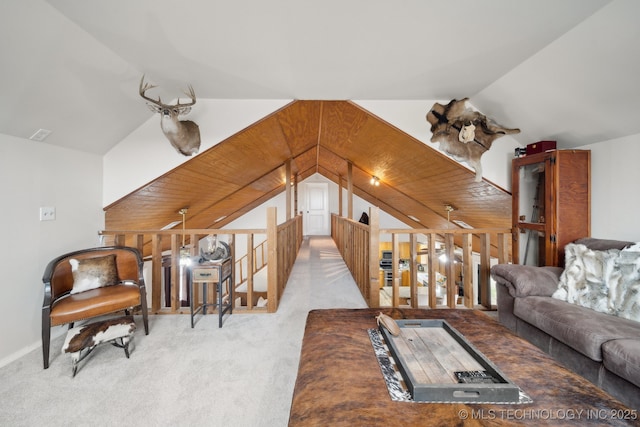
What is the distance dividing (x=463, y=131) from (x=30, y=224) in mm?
3835

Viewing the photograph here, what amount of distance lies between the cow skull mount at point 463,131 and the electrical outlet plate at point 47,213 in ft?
11.8

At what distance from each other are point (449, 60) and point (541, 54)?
606 mm

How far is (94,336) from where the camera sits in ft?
5.75

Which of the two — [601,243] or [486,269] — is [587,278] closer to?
[601,243]

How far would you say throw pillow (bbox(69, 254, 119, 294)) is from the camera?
2154mm

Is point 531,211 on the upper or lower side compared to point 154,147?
lower

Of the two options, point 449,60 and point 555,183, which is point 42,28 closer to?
point 449,60

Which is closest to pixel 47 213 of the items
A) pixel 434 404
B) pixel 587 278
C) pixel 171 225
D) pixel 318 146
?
pixel 171 225

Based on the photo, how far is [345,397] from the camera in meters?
0.84

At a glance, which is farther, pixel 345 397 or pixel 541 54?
pixel 541 54

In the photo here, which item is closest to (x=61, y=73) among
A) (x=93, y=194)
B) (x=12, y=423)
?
(x=93, y=194)

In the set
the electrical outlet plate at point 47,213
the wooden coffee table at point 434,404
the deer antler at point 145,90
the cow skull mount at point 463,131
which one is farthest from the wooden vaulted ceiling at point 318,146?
the wooden coffee table at point 434,404

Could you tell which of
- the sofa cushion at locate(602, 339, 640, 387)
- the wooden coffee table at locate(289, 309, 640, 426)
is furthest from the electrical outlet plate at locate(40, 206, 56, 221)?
the sofa cushion at locate(602, 339, 640, 387)

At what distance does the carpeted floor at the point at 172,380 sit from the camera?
138 centimetres
